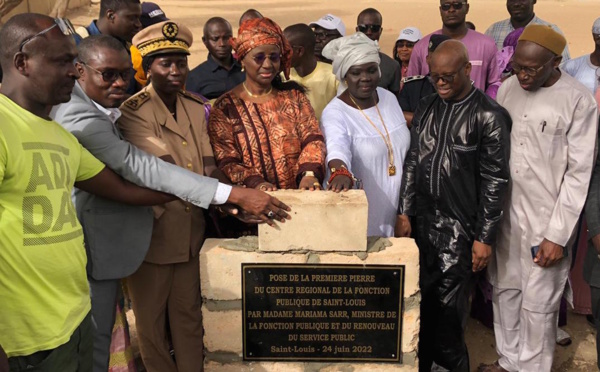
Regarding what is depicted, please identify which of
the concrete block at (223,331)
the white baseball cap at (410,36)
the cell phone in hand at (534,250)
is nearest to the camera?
the concrete block at (223,331)

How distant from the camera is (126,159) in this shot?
2814 mm

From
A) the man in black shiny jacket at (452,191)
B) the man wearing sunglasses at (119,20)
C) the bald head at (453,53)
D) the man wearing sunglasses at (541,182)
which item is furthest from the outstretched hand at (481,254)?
the man wearing sunglasses at (119,20)

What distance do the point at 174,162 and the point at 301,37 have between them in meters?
2.11

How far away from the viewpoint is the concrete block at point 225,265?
10.1 ft

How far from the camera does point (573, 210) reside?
331cm

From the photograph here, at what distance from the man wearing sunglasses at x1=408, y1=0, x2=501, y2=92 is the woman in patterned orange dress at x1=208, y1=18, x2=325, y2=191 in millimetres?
2051

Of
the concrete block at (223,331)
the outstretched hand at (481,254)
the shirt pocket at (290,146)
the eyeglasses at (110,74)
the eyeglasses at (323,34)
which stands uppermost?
the eyeglasses at (323,34)

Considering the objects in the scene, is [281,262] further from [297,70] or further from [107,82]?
[297,70]

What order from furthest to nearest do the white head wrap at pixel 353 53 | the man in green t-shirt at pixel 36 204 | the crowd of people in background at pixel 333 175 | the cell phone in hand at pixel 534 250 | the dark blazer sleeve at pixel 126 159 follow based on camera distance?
the white head wrap at pixel 353 53, the cell phone in hand at pixel 534 250, the crowd of people in background at pixel 333 175, the dark blazer sleeve at pixel 126 159, the man in green t-shirt at pixel 36 204

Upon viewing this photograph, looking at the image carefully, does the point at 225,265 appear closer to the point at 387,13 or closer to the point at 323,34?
the point at 323,34

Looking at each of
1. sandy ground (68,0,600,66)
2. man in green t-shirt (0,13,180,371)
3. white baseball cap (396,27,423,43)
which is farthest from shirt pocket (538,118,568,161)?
sandy ground (68,0,600,66)

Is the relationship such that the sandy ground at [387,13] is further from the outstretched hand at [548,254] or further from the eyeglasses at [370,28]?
the outstretched hand at [548,254]

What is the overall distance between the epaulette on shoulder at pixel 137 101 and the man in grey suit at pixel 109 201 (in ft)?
0.36

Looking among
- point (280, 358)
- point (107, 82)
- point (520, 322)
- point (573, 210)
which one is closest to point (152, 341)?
point (280, 358)
